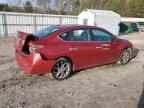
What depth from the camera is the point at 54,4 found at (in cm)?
4419

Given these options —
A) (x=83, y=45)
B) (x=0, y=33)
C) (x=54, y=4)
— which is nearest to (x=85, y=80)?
(x=83, y=45)

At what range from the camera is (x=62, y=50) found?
589 cm

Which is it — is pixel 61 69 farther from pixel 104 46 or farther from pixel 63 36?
pixel 104 46

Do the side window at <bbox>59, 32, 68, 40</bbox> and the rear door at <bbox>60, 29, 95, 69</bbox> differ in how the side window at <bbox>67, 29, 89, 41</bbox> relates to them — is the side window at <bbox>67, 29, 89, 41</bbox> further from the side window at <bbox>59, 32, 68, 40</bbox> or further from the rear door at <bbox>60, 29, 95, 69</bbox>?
the side window at <bbox>59, 32, 68, 40</bbox>

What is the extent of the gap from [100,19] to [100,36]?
15.6 meters

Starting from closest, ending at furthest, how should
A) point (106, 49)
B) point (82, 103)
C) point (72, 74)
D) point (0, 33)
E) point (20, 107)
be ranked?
point (20, 107), point (82, 103), point (72, 74), point (106, 49), point (0, 33)

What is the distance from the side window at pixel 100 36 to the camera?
22.4 feet

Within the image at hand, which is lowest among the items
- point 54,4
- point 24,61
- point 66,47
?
point 24,61

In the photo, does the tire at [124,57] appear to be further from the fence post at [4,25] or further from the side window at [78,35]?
the fence post at [4,25]

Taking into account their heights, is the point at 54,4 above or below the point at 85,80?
above

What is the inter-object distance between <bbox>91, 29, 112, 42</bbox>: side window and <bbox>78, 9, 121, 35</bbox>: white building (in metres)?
14.7

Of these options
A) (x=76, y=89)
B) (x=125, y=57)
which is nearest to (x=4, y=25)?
(x=125, y=57)

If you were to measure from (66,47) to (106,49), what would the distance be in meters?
1.83

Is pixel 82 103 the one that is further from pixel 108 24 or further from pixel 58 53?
pixel 108 24
